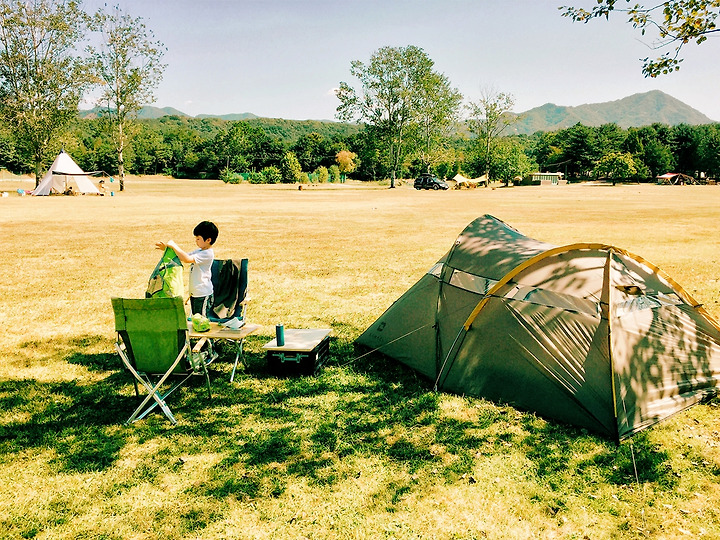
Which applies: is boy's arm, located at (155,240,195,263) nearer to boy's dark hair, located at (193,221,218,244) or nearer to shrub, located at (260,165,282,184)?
boy's dark hair, located at (193,221,218,244)

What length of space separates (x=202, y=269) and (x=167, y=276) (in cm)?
52

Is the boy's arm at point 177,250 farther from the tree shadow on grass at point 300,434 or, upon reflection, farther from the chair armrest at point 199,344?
the tree shadow on grass at point 300,434

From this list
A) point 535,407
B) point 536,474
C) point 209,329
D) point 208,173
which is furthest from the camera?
point 208,173

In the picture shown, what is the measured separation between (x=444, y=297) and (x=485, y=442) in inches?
81.9

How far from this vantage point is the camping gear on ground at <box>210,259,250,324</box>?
285 inches

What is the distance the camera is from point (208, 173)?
343 feet

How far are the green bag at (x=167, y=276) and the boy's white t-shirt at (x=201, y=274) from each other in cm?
29

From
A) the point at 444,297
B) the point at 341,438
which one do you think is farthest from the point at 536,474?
the point at 444,297

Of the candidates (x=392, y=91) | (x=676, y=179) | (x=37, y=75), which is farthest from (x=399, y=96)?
(x=676, y=179)

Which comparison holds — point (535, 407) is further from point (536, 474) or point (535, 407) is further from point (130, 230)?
point (130, 230)

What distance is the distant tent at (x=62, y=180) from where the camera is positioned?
44906 mm

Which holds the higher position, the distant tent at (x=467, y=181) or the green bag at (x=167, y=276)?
the distant tent at (x=467, y=181)

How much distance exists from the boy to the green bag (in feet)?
0.69

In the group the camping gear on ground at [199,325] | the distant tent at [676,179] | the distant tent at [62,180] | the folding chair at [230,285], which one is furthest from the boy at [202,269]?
the distant tent at [676,179]
